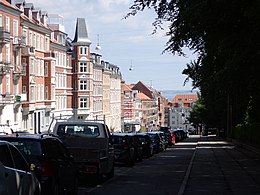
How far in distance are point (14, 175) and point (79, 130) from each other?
432 inches

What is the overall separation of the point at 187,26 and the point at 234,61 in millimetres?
3193

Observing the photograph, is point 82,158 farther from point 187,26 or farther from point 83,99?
point 83,99

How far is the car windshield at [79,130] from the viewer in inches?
783

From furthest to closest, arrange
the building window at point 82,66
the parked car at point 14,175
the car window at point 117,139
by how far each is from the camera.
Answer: the building window at point 82,66
the car window at point 117,139
the parked car at point 14,175

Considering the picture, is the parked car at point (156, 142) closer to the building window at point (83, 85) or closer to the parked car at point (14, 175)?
the parked car at point (14, 175)

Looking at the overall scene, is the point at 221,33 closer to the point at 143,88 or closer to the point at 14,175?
the point at 14,175

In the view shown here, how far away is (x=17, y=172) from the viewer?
367 inches

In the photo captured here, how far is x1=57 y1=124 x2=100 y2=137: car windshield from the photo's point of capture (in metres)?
19.9

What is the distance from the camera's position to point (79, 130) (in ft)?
65.8

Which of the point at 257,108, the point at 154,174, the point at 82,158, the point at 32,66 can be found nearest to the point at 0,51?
the point at 32,66

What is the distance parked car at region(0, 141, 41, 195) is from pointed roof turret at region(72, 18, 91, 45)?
257 ft

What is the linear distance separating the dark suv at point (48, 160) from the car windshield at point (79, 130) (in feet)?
20.4

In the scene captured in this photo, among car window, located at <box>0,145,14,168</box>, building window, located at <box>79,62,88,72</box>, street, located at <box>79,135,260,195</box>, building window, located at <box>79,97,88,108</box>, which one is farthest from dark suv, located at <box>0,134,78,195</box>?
building window, located at <box>79,62,88,72</box>

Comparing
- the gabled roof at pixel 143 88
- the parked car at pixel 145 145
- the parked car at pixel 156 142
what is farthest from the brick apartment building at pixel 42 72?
the gabled roof at pixel 143 88
